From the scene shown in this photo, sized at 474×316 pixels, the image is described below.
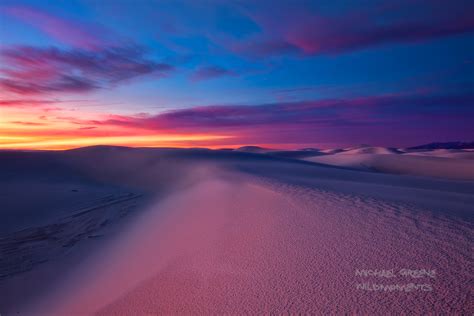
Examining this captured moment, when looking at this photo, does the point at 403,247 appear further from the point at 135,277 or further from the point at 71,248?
the point at 71,248

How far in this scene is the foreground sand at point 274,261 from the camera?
2.22 meters

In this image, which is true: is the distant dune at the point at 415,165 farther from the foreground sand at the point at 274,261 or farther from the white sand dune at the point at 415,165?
the foreground sand at the point at 274,261

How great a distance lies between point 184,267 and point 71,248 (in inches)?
164

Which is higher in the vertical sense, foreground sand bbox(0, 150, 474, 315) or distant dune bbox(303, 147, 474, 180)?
distant dune bbox(303, 147, 474, 180)

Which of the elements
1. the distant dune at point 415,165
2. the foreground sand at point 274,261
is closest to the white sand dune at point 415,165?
the distant dune at point 415,165

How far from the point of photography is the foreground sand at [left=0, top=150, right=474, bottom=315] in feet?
7.27

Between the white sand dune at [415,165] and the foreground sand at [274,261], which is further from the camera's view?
the white sand dune at [415,165]

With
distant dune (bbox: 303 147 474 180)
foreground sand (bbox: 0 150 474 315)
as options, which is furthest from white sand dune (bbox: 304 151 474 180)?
foreground sand (bbox: 0 150 474 315)

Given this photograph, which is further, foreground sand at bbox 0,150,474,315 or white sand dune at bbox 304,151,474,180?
white sand dune at bbox 304,151,474,180

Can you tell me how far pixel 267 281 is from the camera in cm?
256

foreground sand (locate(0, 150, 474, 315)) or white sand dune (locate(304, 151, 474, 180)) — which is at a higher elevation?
white sand dune (locate(304, 151, 474, 180))

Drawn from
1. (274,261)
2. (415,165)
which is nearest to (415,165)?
(415,165)

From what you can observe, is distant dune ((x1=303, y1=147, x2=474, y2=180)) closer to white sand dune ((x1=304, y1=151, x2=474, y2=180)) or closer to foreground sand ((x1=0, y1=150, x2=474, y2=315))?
white sand dune ((x1=304, y1=151, x2=474, y2=180))

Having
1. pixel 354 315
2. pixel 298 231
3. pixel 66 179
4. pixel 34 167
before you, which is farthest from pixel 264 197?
pixel 34 167
